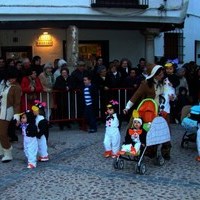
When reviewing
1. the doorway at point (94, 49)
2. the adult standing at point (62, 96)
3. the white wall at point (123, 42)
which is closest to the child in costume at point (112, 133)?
the adult standing at point (62, 96)

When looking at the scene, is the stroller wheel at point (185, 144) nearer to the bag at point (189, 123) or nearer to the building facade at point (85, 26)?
the bag at point (189, 123)

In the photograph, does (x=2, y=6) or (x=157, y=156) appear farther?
(x=2, y=6)

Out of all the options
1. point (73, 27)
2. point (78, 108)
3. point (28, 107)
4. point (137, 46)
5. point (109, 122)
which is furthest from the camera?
point (137, 46)

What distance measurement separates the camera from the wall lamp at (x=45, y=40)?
15.3m

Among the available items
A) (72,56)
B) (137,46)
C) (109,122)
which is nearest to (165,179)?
(109,122)

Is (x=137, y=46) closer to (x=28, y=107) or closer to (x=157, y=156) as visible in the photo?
(x=28, y=107)

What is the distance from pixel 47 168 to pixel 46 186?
98 centimetres

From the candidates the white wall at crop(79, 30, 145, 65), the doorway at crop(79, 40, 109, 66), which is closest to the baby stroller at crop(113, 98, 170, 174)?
the doorway at crop(79, 40, 109, 66)

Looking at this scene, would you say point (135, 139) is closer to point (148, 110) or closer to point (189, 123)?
point (148, 110)

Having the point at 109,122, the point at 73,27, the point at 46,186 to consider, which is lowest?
the point at 46,186

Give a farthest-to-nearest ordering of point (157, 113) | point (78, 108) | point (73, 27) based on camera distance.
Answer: point (73, 27)
point (78, 108)
point (157, 113)

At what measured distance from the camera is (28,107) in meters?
10.1

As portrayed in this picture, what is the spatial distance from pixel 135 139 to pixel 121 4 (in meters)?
7.84

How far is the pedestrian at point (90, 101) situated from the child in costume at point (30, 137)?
3.02 metres
